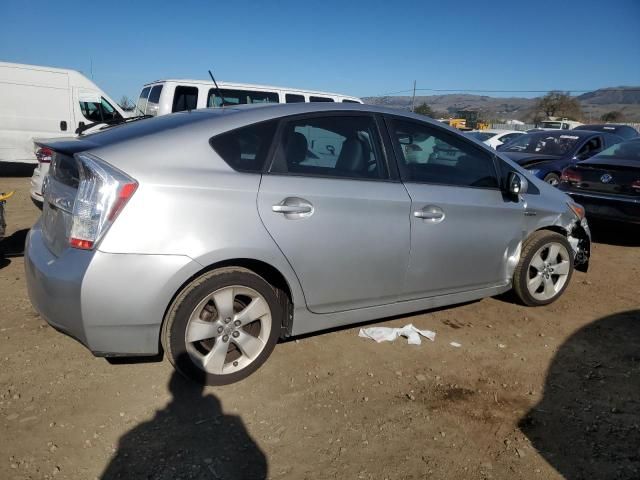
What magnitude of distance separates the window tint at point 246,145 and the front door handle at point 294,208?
0.76ft

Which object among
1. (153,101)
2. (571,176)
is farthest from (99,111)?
(571,176)

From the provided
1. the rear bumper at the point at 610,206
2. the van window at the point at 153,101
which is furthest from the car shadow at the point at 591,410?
the van window at the point at 153,101

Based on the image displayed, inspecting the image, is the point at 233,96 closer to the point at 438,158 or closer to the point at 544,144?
the point at 544,144

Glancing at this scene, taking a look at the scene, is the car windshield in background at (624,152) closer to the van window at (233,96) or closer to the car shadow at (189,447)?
the van window at (233,96)

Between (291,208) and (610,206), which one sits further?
(610,206)

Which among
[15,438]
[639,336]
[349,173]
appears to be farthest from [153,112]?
[639,336]

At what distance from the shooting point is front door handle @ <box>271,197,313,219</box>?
9.09 ft

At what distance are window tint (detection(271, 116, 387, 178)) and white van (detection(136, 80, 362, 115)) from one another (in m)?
5.74

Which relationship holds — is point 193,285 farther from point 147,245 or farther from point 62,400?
point 62,400

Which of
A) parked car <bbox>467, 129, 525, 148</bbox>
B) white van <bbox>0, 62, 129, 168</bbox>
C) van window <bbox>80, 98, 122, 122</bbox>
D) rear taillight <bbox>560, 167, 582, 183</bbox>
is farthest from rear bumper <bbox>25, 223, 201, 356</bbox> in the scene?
Answer: parked car <bbox>467, 129, 525, 148</bbox>

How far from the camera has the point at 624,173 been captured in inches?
256

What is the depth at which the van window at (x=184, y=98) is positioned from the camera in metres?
9.03

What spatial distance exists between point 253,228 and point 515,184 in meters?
2.12

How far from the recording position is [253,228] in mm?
2688
